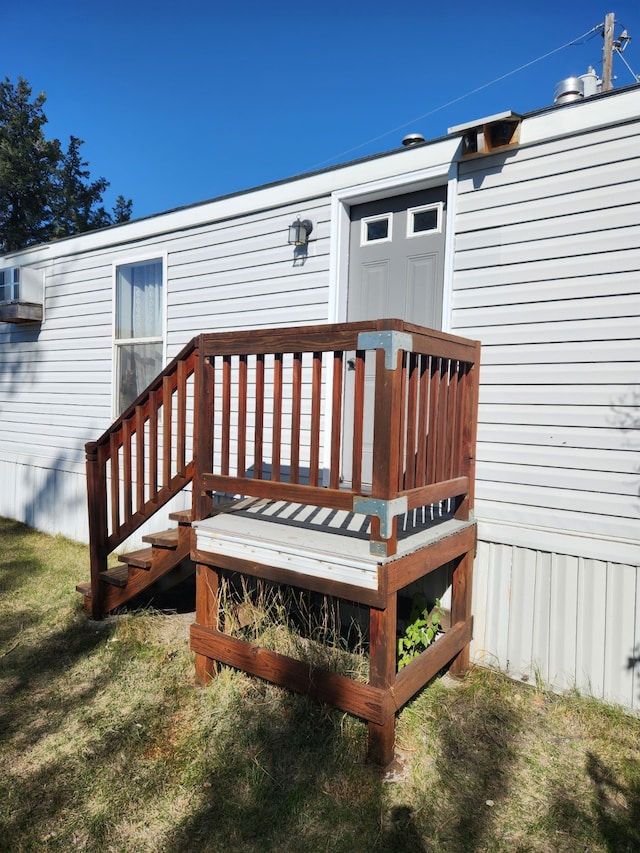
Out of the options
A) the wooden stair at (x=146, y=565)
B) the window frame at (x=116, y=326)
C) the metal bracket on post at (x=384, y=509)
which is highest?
the window frame at (x=116, y=326)

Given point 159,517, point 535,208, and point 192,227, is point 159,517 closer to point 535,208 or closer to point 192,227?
point 192,227

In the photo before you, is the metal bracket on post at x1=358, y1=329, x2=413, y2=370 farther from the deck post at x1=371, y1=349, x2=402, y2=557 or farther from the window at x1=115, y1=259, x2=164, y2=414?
the window at x1=115, y1=259, x2=164, y2=414

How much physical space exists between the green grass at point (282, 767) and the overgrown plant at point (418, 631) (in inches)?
9.4

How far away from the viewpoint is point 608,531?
2.84 metres

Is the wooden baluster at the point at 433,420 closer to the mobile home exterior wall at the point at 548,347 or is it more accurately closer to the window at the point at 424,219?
the mobile home exterior wall at the point at 548,347

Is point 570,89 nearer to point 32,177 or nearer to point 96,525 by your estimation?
point 96,525

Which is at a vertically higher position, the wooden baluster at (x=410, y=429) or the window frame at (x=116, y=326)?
the window frame at (x=116, y=326)

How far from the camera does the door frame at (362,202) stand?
3.35m

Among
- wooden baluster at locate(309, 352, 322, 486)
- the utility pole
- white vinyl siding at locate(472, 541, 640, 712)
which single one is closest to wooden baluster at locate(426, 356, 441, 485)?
Result: wooden baluster at locate(309, 352, 322, 486)

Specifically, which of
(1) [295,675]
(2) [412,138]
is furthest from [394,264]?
(1) [295,675]

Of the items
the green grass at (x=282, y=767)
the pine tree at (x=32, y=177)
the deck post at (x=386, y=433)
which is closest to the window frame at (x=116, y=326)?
the green grass at (x=282, y=767)

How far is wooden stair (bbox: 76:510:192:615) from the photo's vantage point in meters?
3.34

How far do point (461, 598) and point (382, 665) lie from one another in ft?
3.18

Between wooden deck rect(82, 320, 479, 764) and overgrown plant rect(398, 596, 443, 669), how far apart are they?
21 cm
